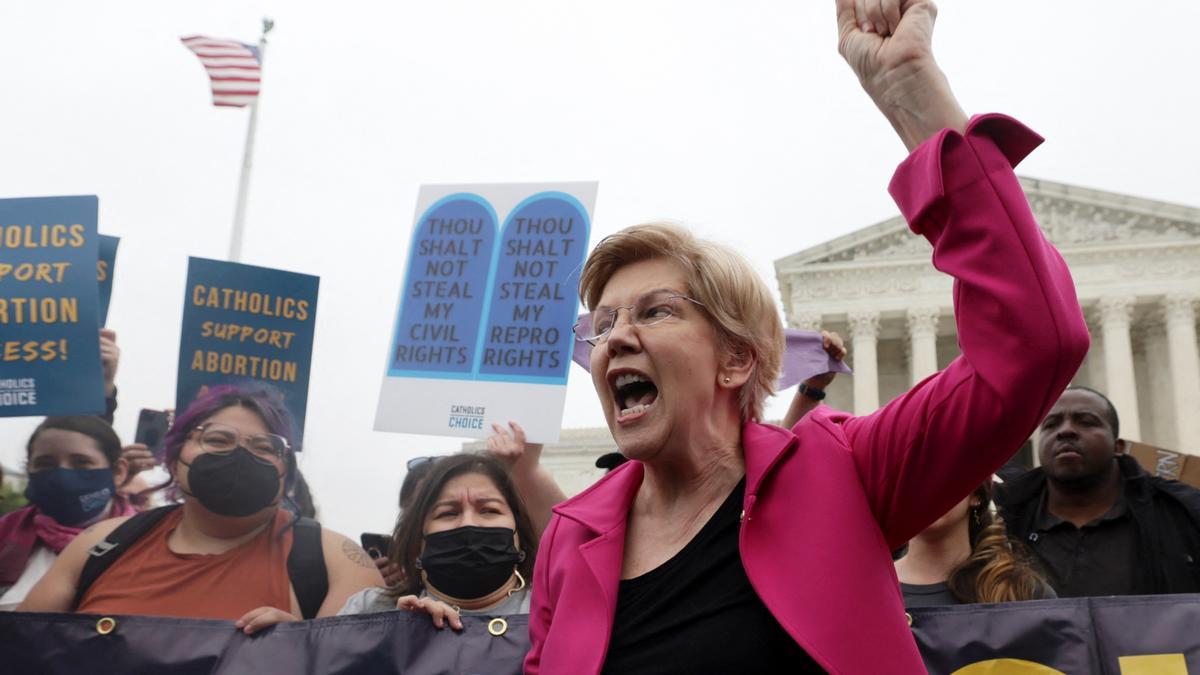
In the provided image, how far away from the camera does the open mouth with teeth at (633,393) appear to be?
7.15ft

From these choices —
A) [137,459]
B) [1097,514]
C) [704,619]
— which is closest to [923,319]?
[1097,514]

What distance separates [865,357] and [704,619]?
4187 cm

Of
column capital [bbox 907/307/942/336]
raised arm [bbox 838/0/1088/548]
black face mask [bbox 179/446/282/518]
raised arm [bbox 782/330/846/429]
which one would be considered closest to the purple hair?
black face mask [bbox 179/446/282/518]

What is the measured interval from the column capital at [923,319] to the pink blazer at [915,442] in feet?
137

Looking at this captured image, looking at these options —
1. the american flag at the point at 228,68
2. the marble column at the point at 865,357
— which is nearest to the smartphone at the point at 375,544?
the american flag at the point at 228,68

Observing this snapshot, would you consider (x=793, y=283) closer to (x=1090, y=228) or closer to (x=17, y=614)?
(x=1090, y=228)

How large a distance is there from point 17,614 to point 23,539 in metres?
1.10

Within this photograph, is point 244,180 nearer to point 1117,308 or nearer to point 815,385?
point 815,385

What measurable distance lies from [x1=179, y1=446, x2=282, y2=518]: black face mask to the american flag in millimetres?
10121

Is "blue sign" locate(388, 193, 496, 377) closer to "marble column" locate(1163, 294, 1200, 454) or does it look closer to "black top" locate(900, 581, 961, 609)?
"black top" locate(900, 581, 961, 609)

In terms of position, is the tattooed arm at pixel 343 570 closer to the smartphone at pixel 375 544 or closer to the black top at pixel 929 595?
the smartphone at pixel 375 544

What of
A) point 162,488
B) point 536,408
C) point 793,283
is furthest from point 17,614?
point 793,283

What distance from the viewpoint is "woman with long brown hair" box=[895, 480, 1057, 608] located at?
3639mm

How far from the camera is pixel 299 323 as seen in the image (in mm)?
5320
